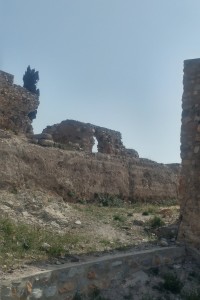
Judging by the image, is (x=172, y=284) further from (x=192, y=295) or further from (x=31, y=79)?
(x=31, y=79)

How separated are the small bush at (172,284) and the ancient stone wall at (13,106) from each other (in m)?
6.67

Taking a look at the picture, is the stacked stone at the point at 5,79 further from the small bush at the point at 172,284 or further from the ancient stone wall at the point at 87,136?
the small bush at the point at 172,284

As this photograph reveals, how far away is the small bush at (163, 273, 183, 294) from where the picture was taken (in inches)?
248

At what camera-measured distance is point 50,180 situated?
1093 centimetres

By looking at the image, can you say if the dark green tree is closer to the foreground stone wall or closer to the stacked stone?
the stacked stone

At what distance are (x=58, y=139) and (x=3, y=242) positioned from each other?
8271 millimetres

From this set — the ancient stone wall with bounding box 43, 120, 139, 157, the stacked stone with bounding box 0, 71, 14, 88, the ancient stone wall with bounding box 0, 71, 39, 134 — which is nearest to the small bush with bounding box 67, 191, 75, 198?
the ancient stone wall with bounding box 0, 71, 39, 134

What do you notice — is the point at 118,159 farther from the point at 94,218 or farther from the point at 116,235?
the point at 116,235

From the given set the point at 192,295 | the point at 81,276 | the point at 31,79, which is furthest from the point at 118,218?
the point at 31,79

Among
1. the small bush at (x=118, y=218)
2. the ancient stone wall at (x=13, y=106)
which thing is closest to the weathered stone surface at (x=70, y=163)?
the ancient stone wall at (x=13, y=106)

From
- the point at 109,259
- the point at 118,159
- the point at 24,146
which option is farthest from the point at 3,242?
the point at 118,159

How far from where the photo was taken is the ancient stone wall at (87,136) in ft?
46.5

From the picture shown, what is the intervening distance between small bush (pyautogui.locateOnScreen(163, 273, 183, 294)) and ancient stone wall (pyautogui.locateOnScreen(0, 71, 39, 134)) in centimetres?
667

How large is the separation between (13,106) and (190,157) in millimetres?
6226
